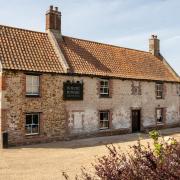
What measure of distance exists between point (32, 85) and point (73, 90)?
3307 millimetres

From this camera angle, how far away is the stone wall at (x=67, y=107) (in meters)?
A: 19.2

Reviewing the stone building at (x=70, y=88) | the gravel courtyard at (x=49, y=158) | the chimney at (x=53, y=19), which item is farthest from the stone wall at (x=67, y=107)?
the chimney at (x=53, y=19)

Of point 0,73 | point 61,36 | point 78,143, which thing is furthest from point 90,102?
point 0,73

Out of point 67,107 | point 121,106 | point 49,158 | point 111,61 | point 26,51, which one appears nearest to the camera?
point 49,158

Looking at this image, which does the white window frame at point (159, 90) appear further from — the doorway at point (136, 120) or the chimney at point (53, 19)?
the chimney at point (53, 19)

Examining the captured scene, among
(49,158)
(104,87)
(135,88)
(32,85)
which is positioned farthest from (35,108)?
(135,88)

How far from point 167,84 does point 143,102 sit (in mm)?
4734

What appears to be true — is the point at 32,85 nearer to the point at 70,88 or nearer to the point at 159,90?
the point at 70,88

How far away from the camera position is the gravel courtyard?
1247cm

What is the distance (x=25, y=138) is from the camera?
19.6 meters

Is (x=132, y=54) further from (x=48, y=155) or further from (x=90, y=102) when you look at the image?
(x=48, y=155)

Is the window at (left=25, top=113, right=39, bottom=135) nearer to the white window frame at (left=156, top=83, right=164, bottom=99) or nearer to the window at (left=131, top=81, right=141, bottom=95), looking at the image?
the window at (left=131, top=81, right=141, bottom=95)

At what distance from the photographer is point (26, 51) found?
21.3 meters

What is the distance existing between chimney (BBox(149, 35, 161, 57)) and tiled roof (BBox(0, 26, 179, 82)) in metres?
1.98
